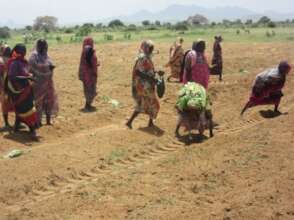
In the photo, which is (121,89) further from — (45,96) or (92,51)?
(45,96)

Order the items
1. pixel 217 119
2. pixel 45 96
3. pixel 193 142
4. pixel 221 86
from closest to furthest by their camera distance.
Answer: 1. pixel 193 142
2. pixel 45 96
3. pixel 217 119
4. pixel 221 86

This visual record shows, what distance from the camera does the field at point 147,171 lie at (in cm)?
687

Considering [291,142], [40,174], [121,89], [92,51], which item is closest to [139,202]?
[40,174]

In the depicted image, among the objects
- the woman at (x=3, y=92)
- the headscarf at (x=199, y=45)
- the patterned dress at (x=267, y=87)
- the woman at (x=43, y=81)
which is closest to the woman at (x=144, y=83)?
the headscarf at (x=199, y=45)

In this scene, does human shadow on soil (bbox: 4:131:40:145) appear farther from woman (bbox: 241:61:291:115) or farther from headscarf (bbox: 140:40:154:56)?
woman (bbox: 241:61:291:115)

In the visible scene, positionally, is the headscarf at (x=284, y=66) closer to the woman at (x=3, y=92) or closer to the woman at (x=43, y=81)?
the woman at (x=43, y=81)

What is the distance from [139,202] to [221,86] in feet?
32.3

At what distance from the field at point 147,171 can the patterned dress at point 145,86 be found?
0.47 meters

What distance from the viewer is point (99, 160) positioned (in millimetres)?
9039

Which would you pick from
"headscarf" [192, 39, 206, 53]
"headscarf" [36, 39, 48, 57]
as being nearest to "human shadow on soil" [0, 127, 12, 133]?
"headscarf" [36, 39, 48, 57]

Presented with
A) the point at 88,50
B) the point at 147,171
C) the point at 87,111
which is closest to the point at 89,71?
the point at 88,50

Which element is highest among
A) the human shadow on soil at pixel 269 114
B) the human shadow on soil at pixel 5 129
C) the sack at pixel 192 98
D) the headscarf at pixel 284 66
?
the headscarf at pixel 284 66

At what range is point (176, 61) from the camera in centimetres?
1819

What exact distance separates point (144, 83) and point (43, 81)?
213cm
